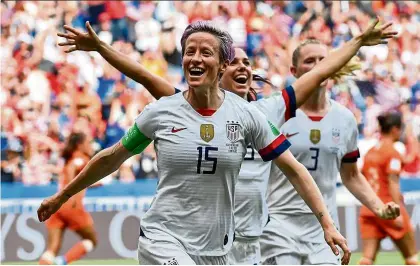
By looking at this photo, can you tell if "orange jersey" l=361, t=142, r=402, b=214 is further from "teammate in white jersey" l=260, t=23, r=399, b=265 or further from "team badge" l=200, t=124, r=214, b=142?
"team badge" l=200, t=124, r=214, b=142

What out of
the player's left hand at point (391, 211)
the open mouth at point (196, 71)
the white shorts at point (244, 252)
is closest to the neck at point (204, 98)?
the open mouth at point (196, 71)

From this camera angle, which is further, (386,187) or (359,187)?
(386,187)

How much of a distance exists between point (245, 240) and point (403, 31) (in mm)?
15666

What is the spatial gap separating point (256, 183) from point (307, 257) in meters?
1.02

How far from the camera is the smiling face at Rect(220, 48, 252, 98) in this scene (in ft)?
25.9

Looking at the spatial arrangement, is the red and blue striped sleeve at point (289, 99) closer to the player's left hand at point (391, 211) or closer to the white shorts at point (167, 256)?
the player's left hand at point (391, 211)

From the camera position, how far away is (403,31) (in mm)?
22625

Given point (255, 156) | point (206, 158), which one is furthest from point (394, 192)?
point (206, 158)

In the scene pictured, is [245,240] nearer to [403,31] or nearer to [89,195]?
[89,195]

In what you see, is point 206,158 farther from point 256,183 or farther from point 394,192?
point 394,192

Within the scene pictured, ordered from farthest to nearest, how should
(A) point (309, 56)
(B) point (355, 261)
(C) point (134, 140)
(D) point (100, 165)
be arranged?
(B) point (355, 261) < (A) point (309, 56) < (D) point (100, 165) < (C) point (134, 140)

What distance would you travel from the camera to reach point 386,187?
13.6m

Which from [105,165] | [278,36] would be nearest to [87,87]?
[278,36]

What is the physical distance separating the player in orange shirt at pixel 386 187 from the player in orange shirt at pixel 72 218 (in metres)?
3.63
